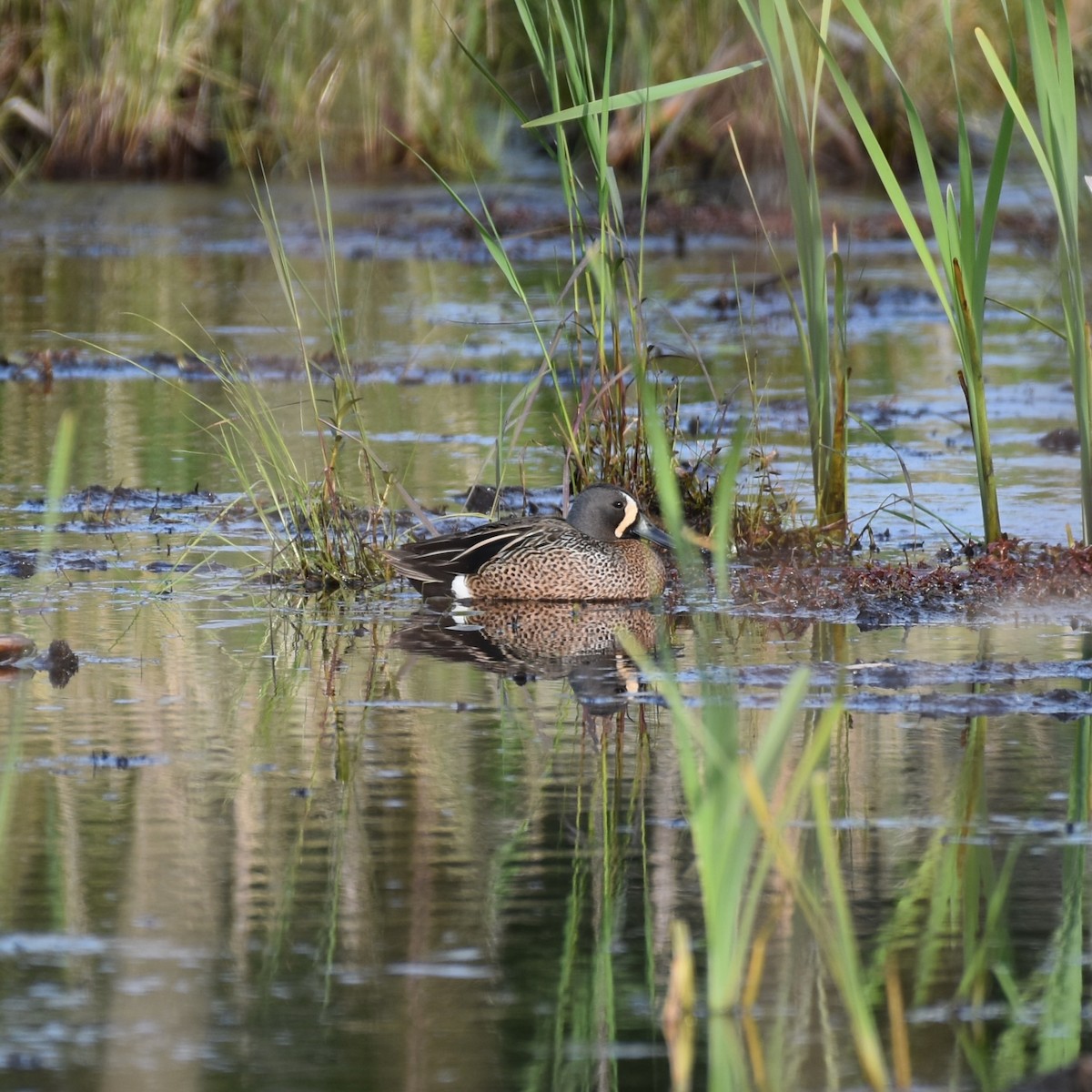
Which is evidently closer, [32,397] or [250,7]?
[32,397]

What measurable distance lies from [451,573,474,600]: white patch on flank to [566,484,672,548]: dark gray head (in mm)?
453

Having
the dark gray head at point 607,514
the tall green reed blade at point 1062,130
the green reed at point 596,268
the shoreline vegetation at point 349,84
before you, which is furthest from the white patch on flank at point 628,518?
the shoreline vegetation at point 349,84

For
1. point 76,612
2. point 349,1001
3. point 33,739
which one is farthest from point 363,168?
point 349,1001

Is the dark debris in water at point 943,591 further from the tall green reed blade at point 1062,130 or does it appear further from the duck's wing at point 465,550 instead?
the tall green reed blade at point 1062,130

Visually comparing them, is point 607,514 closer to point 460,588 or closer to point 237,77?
point 460,588

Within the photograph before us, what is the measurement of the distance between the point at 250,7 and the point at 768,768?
65.0ft

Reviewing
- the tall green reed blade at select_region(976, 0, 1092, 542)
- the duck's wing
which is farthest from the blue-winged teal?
the tall green reed blade at select_region(976, 0, 1092, 542)

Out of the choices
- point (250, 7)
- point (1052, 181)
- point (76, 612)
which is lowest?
point (76, 612)

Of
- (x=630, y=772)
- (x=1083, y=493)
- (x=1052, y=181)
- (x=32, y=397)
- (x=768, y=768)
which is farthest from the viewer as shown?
(x=32, y=397)

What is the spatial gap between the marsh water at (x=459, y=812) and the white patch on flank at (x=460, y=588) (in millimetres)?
159

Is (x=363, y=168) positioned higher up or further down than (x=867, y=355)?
higher up

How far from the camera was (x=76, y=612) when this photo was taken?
25.8 feet

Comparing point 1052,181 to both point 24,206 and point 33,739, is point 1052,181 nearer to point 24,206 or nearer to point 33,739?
point 33,739

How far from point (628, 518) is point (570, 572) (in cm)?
33
